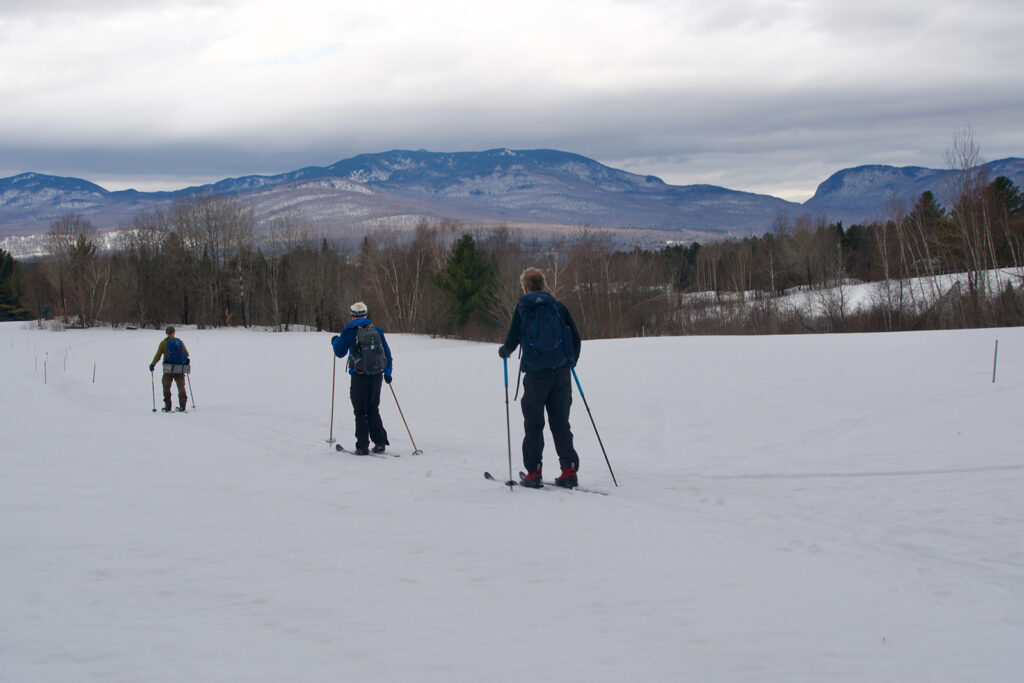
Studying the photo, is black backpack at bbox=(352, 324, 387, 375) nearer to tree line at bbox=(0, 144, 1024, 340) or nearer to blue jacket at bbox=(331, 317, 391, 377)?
blue jacket at bbox=(331, 317, 391, 377)

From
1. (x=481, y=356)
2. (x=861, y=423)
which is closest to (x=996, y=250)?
(x=481, y=356)

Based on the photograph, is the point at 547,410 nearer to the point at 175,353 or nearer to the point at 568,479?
the point at 568,479

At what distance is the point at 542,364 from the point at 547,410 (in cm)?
51

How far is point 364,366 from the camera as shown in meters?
11.2

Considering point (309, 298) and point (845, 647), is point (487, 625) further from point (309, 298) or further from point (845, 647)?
point (309, 298)

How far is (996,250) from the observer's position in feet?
164

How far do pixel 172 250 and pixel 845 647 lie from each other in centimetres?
8365

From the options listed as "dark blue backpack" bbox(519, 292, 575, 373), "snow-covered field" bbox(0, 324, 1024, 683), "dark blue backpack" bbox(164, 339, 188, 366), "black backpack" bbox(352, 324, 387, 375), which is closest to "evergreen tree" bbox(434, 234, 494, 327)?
"dark blue backpack" bbox(164, 339, 188, 366)

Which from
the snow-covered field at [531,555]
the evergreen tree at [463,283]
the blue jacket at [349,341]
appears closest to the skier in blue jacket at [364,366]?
the blue jacket at [349,341]

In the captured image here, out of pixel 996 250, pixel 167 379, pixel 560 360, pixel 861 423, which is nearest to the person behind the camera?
pixel 560 360

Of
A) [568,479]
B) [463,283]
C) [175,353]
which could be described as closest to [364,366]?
[568,479]

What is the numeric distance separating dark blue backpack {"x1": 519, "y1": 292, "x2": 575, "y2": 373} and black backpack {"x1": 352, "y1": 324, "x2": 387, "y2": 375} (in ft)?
11.2

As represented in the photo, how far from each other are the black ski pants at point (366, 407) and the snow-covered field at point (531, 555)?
15.5 inches

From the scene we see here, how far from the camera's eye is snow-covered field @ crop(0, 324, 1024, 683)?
4207 millimetres
